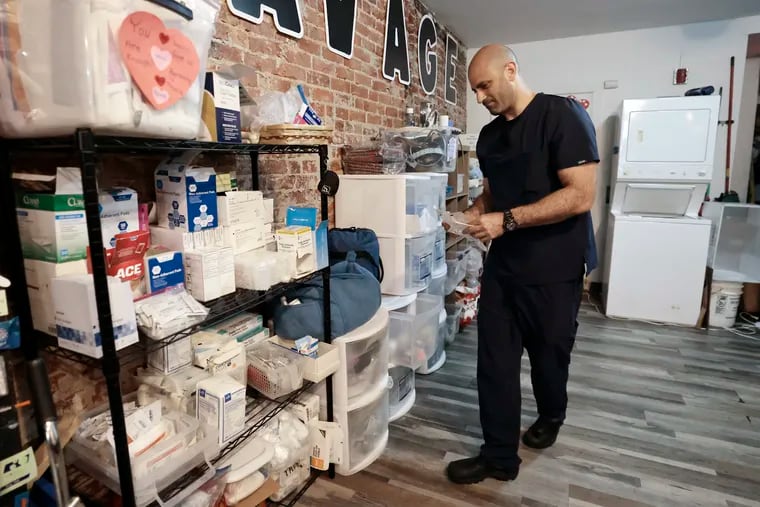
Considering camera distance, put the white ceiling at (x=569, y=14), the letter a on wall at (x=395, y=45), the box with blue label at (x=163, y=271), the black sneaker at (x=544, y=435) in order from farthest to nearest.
→ the white ceiling at (x=569, y=14)
the letter a on wall at (x=395, y=45)
the black sneaker at (x=544, y=435)
the box with blue label at (x=163, y=271)

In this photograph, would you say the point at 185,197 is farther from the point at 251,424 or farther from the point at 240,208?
the point at 251,424

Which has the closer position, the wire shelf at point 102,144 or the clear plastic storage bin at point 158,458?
the wire shelf at point 102,144

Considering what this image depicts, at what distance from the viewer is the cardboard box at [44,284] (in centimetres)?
98

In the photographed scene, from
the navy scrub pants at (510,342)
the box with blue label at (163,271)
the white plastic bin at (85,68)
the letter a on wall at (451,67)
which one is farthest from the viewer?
the letter a on wall at (451,67)

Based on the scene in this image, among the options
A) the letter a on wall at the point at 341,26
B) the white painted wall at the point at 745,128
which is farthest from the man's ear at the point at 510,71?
the white painted wall at the point at 745,128

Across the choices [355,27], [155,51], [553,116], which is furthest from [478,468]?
[355,27]

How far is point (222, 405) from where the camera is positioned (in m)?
1.19

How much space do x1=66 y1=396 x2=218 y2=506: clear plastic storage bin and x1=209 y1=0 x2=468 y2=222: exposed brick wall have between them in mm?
1002

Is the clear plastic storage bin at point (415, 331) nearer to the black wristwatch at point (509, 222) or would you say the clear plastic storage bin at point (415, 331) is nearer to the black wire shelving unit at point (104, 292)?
the black wristwatch at point (509, 222)

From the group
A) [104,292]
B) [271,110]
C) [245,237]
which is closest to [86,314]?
[104,292]

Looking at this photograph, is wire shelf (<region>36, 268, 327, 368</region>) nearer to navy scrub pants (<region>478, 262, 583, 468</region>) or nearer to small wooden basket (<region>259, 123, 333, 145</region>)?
small wooden basket (<region>259, 123, 333, 145</region>)

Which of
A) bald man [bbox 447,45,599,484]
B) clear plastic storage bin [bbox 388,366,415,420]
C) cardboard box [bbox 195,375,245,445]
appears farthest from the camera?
clear plastic storage bin [bbox 388,366,415,420]

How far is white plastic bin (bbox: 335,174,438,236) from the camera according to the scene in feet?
7.20

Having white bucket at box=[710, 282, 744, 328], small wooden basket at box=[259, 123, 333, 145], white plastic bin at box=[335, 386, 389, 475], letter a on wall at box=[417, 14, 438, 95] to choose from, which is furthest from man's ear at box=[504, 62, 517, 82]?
white bucket at box=[710, 282, 744, 328]
